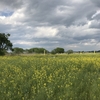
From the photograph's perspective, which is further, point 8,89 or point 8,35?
point 8,35

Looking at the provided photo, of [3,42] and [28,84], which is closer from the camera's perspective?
[28,84]

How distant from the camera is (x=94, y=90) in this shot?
25.2 feet

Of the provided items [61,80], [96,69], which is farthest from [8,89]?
[96,69]

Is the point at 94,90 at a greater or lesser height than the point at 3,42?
lesser

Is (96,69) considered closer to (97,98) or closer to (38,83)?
(38,83)

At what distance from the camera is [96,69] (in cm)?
1333

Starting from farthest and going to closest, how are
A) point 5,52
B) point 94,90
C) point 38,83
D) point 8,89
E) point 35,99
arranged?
1. point 5,52
2. point 38,83
3. point 8,89
4. point 94,90
5. point 35,99

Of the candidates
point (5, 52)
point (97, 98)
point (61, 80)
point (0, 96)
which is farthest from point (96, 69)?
point (5, 52)

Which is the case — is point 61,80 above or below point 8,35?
below

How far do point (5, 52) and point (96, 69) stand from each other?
143 ft

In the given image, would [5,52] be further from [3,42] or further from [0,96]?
[0,96]

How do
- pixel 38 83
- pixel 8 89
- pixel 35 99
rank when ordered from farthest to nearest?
pixel 38 83, pixel 8 89, pixel 35 99

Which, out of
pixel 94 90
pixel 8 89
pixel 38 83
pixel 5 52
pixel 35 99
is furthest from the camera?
pixel 5 52

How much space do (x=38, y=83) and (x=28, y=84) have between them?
577 mm
